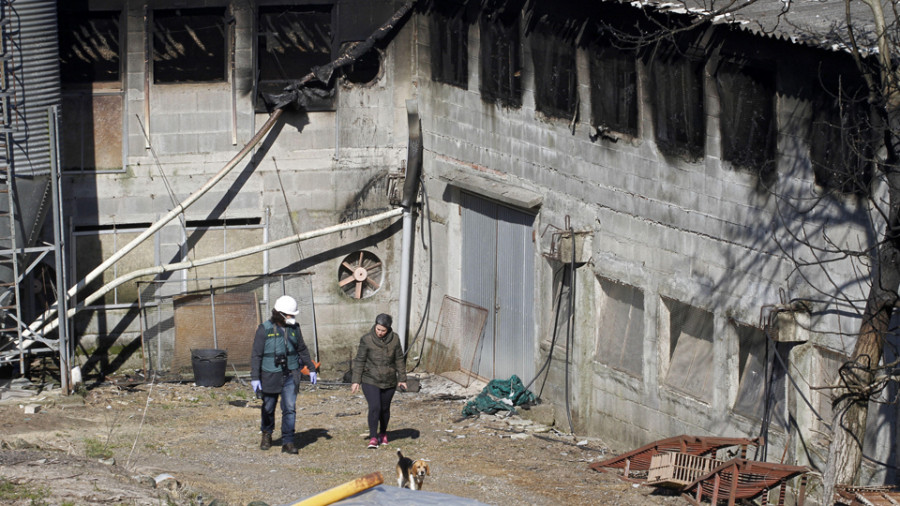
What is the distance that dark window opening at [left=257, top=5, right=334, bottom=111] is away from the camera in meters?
19.7

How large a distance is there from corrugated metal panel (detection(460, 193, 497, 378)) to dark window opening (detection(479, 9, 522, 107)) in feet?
5.46

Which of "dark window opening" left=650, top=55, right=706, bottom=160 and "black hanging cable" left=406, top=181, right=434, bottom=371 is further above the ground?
"dark window opening" left=650, top=55, right=706, bottom=160

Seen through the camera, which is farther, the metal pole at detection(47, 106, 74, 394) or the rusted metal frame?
the metal pole at detection(47, 106, 74, 394)

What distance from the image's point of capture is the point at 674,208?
14.3 m

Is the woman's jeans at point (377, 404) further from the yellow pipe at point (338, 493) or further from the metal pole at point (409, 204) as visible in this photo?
the yellow pipe at point (338, 493)

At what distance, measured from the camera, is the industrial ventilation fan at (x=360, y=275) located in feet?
66.9

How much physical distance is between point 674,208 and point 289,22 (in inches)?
320

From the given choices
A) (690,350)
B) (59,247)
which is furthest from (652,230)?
(59,247)

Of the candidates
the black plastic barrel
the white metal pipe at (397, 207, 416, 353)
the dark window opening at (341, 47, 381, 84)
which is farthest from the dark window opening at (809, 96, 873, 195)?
the black plastic barrel

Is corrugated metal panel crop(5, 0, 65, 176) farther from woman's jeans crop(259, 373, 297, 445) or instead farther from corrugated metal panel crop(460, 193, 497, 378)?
corrugated metal panel crop(460, 193, 497, 378)

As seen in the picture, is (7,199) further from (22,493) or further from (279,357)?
(22,493)

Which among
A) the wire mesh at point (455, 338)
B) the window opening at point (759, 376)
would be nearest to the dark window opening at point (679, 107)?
the window opening at point (759, 376)

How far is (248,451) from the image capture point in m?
14.9

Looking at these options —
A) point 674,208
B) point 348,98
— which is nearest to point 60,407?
point 348,98
